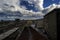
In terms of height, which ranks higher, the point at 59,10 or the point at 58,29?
the point at 59,10

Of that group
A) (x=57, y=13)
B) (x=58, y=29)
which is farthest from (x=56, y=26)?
(x=57, y=13)

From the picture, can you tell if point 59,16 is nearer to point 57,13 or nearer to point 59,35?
point 57,13

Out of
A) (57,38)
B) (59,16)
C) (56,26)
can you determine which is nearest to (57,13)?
(59,16)

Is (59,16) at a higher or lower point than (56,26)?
higher

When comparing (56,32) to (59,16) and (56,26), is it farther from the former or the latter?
(59,16)

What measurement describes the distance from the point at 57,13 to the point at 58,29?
1834 millimetres

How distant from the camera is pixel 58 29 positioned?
17.3 m

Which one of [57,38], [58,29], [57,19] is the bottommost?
[57,38]

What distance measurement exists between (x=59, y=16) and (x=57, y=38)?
2.55m

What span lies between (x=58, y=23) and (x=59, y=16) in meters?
0.81

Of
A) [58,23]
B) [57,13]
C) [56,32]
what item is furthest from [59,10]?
[56,32]

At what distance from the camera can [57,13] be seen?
1719 centimetres

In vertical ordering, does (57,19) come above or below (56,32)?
above

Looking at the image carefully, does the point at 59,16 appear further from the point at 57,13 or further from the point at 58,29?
the point at 58,29
